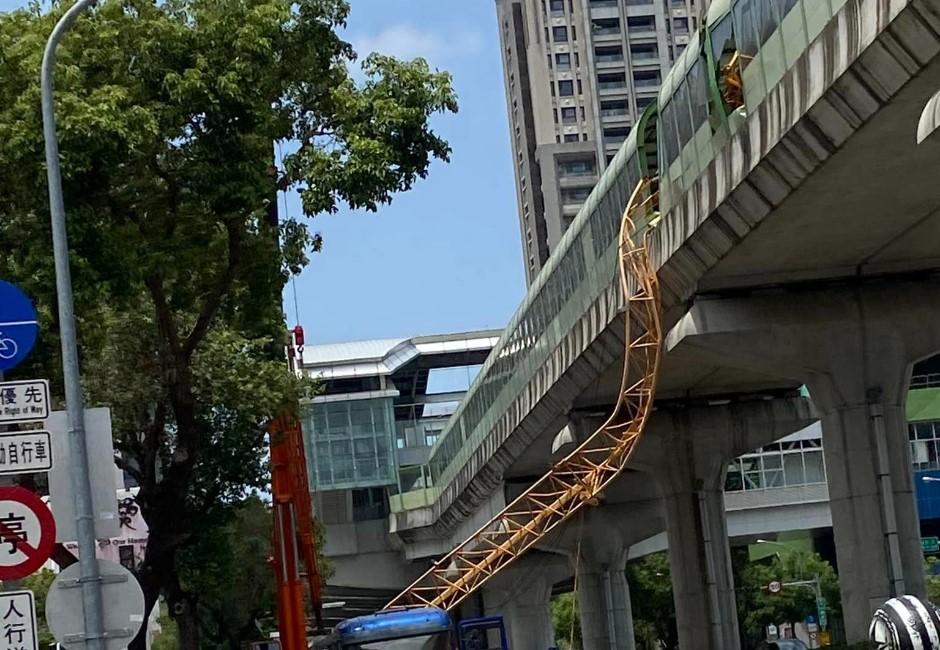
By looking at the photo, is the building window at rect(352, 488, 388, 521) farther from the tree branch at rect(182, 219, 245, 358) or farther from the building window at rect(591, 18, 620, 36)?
the tree branch at rect(182, 219, 245, 358)

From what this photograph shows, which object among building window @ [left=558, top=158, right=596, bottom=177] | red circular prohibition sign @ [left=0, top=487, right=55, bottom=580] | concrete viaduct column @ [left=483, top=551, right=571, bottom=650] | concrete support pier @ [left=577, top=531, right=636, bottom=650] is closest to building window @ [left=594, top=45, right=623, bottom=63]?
building window @ [left=558, top=158, right=596, bottom=177]

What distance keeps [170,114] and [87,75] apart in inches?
55.5

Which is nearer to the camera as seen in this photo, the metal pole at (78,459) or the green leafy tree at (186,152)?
the metal pole at (78,459)

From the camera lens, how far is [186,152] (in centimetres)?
2162

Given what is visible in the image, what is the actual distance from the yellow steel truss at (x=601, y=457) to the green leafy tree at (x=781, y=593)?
1283 inches

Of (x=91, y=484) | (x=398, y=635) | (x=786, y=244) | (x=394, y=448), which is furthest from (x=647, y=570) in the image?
(x=91, y=484)

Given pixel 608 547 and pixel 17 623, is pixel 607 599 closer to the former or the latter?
pixel 608 547

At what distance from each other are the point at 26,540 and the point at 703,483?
3373 centimetres

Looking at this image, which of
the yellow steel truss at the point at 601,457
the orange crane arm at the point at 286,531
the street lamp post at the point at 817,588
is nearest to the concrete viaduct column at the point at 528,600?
the street lamp post at the point at 817,588

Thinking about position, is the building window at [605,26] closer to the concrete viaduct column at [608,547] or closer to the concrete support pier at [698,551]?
the concrete viaduct column at [608,547]

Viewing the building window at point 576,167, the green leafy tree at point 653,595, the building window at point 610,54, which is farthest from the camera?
the building window at point 576,167

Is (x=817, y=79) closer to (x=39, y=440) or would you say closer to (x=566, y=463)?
(x=39, y=440)

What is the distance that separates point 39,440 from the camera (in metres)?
11.2

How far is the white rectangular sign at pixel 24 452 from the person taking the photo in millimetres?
11102
